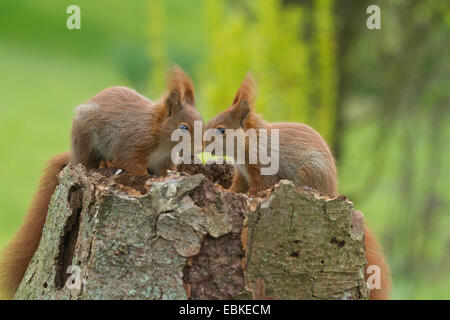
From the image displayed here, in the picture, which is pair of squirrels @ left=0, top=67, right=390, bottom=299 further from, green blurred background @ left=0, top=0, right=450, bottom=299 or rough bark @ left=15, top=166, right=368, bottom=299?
rough bark @ left=15, top=166, right=368, bottom=299

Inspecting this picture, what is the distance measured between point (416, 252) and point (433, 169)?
697mm

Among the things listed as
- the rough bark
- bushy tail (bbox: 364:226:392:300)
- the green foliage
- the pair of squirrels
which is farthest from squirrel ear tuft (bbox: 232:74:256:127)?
the green foliage

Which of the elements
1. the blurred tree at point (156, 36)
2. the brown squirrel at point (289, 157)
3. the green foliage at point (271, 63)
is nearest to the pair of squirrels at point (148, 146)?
the brown squirrel at point (289, 157)

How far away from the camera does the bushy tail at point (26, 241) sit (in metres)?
1.93

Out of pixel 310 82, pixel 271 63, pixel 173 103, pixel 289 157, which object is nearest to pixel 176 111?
pixel 173 103

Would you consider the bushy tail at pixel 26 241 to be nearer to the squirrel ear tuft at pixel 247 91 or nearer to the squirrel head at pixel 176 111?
the squirrel head at pixel 176 111

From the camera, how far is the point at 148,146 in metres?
2.09

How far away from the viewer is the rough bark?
138 cm

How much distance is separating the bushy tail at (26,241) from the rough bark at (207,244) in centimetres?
52

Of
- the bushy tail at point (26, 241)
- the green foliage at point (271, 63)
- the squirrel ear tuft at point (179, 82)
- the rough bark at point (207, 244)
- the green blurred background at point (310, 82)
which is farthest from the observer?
the green blurred background at point (310, 82)

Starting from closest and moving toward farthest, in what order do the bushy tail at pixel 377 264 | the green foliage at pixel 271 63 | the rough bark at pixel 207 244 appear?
the rough bark at pixel 207 244 < the bushy tail at pixel 377 264 < the green foliage at pixel 271 63

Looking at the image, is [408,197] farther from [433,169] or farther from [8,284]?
[8,284]

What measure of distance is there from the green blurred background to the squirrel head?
537 mm
